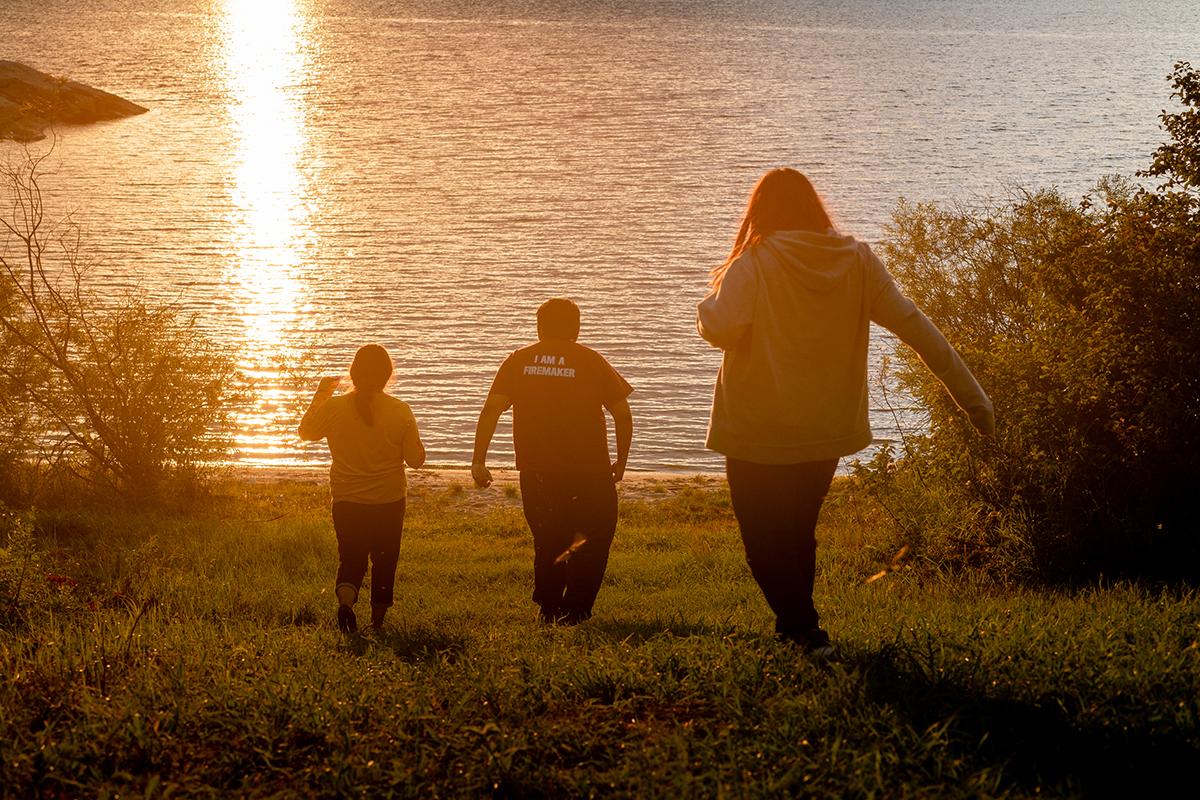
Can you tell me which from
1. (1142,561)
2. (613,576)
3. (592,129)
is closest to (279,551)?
(613,576)

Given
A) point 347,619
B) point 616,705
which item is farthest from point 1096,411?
point 616,705

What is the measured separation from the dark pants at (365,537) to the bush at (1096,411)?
4876 millimetres

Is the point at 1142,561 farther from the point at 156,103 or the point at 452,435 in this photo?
the point at 156,103

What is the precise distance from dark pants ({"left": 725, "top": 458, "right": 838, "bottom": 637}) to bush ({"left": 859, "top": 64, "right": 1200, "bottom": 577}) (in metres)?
4.72

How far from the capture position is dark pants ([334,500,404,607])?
25.0 ft

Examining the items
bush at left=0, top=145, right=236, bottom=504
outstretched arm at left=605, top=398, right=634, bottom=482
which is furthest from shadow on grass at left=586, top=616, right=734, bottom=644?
bush at left=0, top=145, right=236, bottom=504

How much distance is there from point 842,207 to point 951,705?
50.1m

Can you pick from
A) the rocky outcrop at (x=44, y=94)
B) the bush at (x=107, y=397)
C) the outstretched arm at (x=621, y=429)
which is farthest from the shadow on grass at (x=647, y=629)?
the rocky outcrop at (x=44, y=94)

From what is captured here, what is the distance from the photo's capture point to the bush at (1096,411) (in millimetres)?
9234

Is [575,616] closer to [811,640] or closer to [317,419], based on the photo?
[317,419]

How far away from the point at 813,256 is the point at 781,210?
0.26 meters

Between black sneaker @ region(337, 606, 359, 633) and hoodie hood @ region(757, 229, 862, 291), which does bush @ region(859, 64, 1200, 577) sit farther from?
black sneaker @ region(337, 606, 359, 633)

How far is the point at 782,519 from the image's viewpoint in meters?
5.23

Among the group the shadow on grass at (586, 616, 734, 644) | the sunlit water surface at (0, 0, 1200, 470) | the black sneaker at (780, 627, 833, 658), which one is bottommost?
the shadow on grass at (586, 616, 734, 644)
